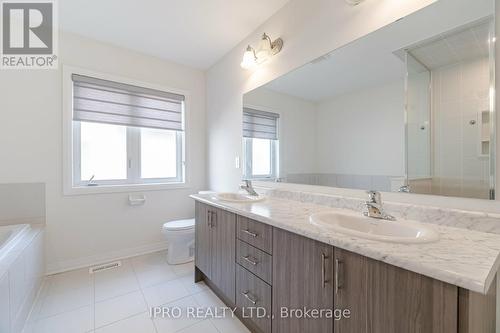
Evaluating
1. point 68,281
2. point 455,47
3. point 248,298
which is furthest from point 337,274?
point 68,281

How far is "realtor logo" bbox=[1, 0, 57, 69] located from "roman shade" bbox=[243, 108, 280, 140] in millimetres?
1915

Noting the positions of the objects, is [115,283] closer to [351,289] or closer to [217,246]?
[217,246]

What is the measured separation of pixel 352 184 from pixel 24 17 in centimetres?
313

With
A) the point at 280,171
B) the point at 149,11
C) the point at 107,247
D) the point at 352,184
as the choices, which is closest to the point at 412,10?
the point at 352,184

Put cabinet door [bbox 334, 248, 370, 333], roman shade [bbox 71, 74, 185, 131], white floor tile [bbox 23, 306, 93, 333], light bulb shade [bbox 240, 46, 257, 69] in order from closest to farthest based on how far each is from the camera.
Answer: cabinet door [bbox 334, 248, 370, 333] → white floor tile [bbox 23, 306, 93, 333] → light bulb shade [bbox 240, 46, 257, 69] → roman shade [bbox 71, 74, 185, 131]

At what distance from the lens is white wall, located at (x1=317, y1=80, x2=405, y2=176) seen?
1.20 metres

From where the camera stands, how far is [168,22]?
203 centimetres

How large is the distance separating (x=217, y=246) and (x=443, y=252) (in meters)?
1.34

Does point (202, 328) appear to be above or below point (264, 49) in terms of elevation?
below

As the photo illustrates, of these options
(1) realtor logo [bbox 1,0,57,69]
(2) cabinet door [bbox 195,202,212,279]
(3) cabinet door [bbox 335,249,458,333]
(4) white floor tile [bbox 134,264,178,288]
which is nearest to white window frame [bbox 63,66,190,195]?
(1) realtor logo [bbox 1,0,57,69]

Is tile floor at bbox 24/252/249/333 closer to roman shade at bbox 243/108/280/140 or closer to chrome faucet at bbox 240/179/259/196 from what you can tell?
chrome faucet at bbox 240/179/259/196

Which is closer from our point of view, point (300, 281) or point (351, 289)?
point (351, 289)

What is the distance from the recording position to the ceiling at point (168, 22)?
181 cm

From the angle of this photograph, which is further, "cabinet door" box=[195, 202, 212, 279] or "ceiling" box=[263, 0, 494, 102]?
"cabinet door" box=[195, 202, 212, 279]
